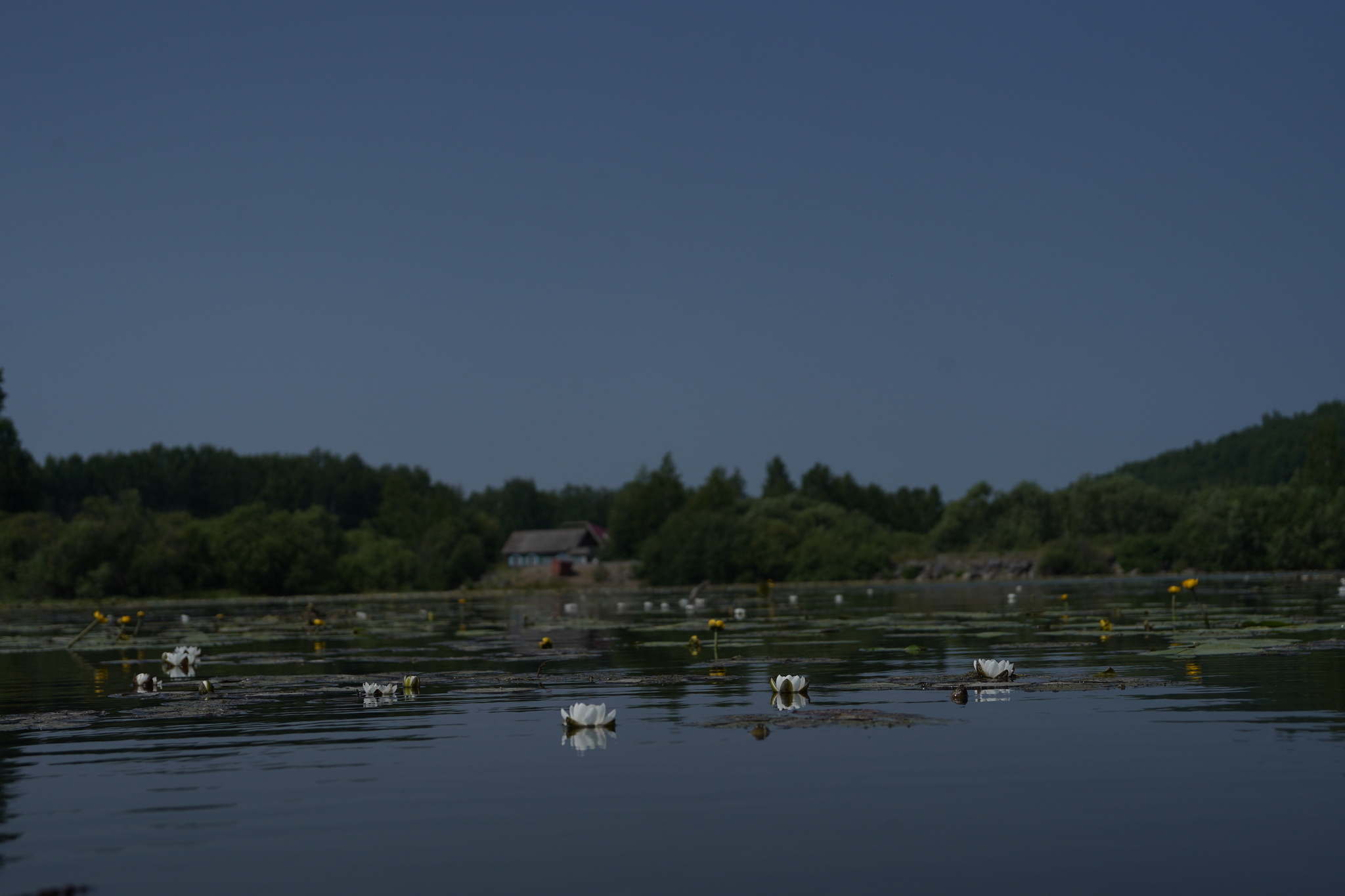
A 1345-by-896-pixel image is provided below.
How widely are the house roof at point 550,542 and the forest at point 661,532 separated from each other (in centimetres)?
1127

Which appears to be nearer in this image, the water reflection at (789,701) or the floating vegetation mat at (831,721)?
the floating vegetation mat at (831,721)

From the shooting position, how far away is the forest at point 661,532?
64375 mm

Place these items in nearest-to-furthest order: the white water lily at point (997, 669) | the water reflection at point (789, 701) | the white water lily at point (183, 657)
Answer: the water reflection at point (789, 701) < the white water lily at point (997, 669) < the white water lily at point (183, 657)

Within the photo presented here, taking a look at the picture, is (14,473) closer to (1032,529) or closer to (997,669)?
(1032,529)

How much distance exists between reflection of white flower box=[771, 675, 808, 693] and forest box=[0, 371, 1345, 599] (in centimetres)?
6038

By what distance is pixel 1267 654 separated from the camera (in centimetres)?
1412

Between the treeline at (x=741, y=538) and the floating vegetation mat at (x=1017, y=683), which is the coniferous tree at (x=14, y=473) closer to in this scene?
the treeline at (x=741, y=538)

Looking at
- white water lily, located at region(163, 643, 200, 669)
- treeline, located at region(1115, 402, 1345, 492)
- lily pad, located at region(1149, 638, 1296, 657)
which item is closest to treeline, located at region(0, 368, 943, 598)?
treeline, located at region(1115, 402, 1345, 492)

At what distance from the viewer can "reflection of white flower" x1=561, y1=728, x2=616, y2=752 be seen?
8617 millimetres

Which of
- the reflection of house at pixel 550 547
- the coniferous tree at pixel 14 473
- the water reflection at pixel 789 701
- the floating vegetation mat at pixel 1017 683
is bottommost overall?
the floating vegetation mat at pixel 1017 683

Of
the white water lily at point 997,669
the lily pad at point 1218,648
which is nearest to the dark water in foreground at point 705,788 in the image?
the lily pad at point 1218,648

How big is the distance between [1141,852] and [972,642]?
13372mm

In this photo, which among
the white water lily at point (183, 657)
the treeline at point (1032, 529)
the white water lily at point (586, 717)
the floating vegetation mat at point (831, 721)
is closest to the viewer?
the floating vegetation mat at point (831, 721)

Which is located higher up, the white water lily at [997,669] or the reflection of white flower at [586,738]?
the white water lily at [997,669]
